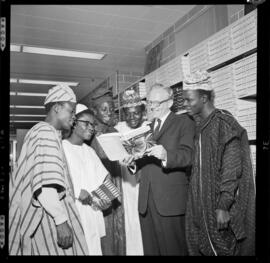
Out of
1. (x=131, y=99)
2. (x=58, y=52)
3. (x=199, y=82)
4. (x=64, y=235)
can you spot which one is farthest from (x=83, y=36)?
(x=64, y=235)

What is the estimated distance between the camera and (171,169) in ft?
6.88

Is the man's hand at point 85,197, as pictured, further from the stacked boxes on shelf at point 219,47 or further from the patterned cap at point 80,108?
the stacked boxes on shelf at point 219,47

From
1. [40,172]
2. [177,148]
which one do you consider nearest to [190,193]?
[177,148]

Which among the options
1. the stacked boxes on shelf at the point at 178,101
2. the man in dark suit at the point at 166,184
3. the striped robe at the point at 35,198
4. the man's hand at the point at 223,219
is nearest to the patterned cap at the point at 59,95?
the striped robe at the point at 35,198

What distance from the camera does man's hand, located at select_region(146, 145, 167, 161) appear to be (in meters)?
2.05

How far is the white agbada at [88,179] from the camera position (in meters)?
2.09

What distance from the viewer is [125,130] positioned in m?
2.19

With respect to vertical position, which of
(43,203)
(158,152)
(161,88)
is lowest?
(43,203)

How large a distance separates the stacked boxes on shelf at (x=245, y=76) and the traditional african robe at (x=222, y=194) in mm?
223

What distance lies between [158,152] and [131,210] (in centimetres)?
51

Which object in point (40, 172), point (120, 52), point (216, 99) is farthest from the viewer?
point (120, 52)

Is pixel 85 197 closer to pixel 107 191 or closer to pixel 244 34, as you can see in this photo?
pixel 107 191
